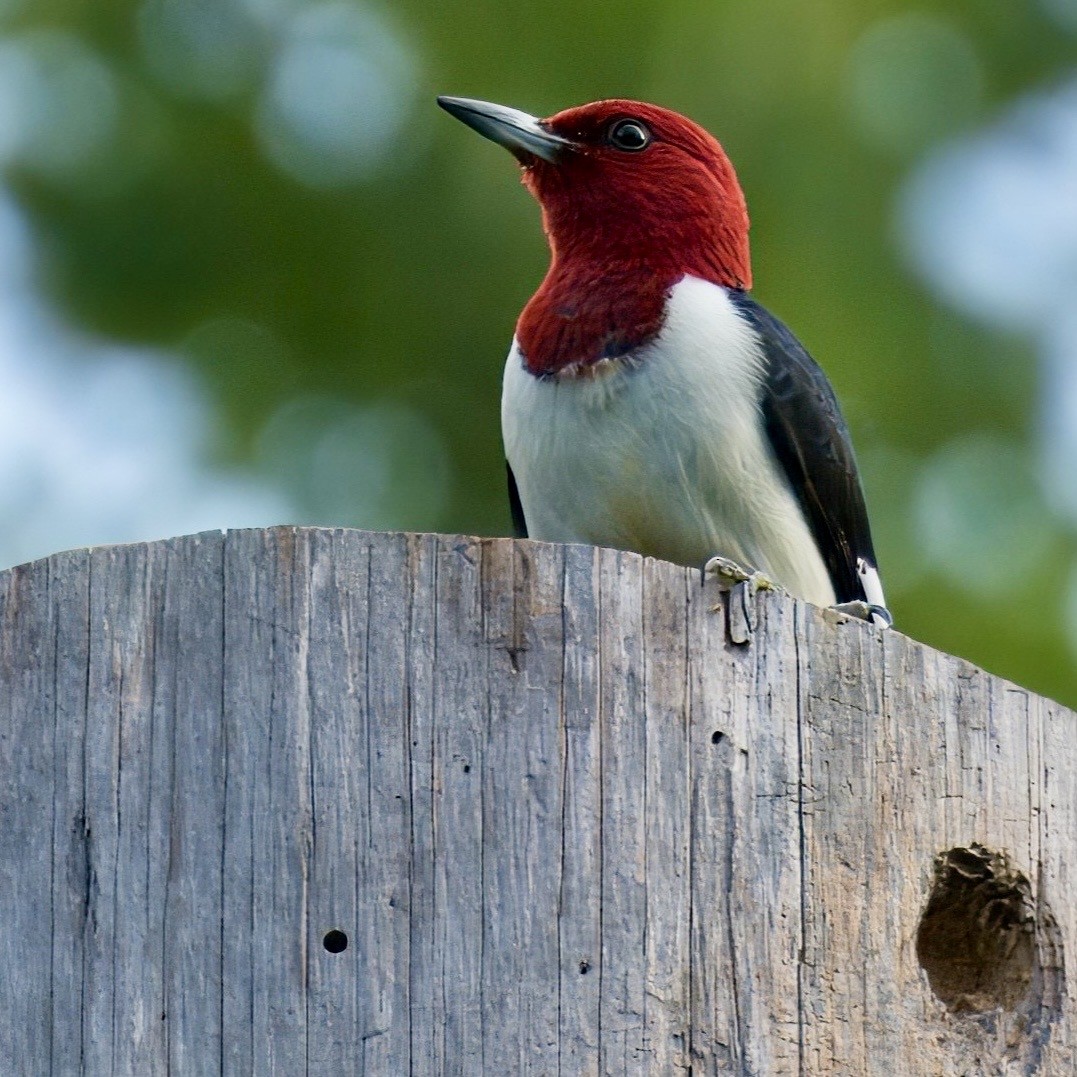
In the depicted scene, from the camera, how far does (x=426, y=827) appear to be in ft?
8.84

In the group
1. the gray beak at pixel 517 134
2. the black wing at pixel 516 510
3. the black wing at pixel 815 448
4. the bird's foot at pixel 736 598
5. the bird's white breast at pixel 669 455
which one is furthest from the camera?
the black wing at pixel 516 510

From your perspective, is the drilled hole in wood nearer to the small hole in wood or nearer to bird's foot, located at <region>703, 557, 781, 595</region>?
bird's foot, located at <region>703, 557, 781, 595</region>

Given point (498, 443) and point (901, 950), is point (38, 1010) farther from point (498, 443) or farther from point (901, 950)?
point (498, 443)

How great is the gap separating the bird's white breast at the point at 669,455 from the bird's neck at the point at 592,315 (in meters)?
0.04

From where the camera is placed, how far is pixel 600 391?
4.04 m

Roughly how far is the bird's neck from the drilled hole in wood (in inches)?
58.5

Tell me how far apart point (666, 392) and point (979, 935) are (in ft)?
4.57

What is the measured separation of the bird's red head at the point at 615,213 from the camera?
4215mm

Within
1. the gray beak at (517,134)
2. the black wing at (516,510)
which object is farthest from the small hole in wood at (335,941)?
the gray beak at (517,134)

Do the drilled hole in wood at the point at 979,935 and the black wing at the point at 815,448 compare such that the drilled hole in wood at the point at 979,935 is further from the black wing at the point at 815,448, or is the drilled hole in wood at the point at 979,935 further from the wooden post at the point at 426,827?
the black wing at the point at 815,448

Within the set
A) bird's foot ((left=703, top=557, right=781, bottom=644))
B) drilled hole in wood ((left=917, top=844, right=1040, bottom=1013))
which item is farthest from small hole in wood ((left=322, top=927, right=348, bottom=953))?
drilled hole in wood ((left=917, top=844, right=1040, bottom=1013))

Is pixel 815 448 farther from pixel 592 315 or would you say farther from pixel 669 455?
pixel 592 315

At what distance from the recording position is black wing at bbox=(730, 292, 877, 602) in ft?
13.8

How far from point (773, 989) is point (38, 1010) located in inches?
44.1
